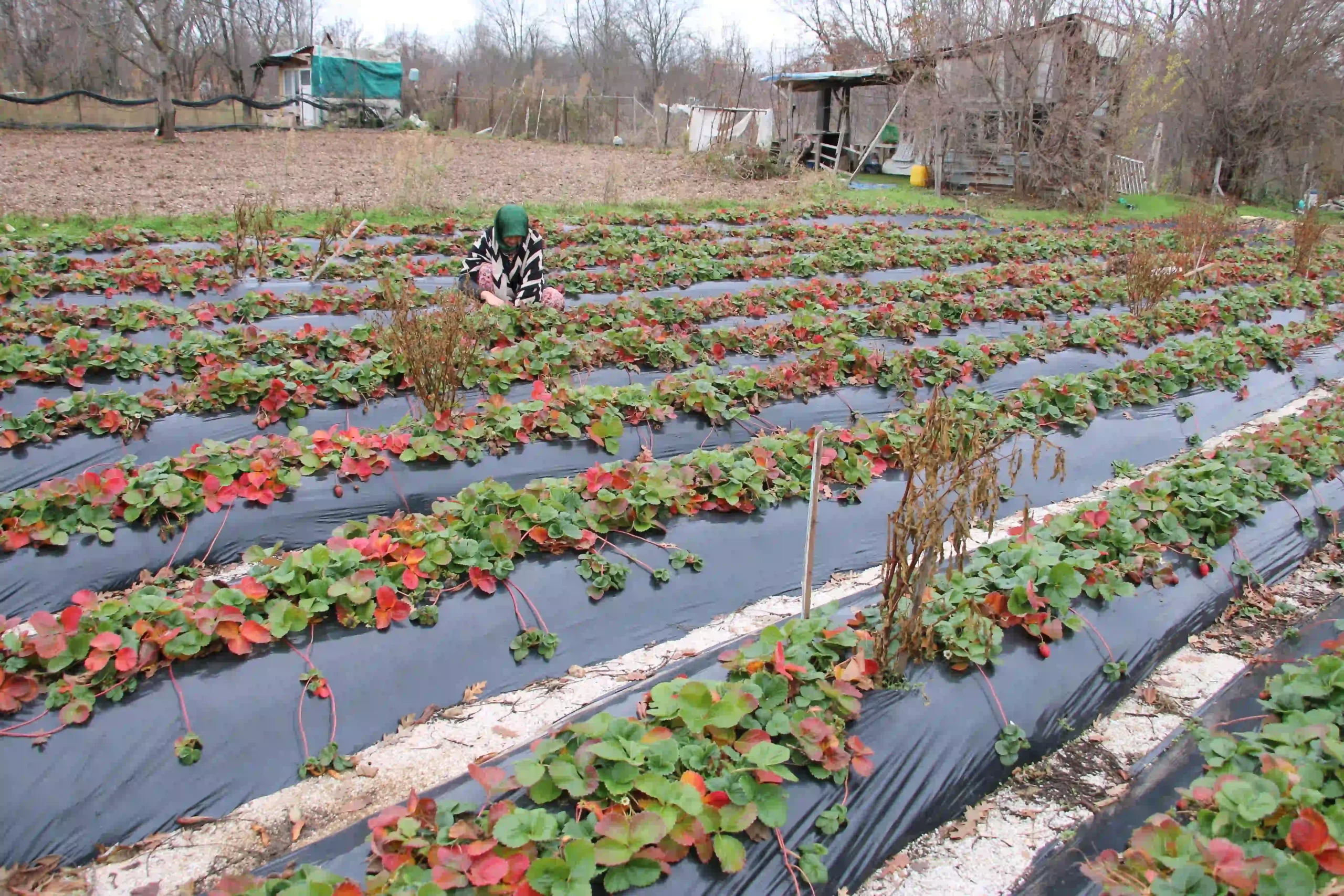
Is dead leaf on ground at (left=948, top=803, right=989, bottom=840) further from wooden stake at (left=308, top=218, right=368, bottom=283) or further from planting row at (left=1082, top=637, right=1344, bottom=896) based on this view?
wooden stake at (left=308, top=218, right=368, bottom=283)

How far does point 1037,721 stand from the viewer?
2547 millimetres

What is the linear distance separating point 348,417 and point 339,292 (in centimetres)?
223

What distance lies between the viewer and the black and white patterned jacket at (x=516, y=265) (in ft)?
20.6

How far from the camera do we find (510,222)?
6.03m

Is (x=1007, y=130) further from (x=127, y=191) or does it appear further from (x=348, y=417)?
(x=348, y=417)

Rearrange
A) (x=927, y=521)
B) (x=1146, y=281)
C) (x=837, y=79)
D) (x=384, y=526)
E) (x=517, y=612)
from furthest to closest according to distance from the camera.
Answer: (x=837, y=79)
(x=1146, y=281)
(x=384, y=526)
(x=517, y=612)
(x=927, y=521)

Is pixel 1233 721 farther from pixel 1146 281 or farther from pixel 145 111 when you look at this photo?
pixel 145 111

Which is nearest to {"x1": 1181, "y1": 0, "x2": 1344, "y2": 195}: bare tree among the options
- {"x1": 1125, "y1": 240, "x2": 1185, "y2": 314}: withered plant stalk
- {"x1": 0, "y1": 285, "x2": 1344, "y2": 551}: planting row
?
{"x1": 1125, "y1": 240, "x2": 1185, "y2": 314}: withered plant stalk

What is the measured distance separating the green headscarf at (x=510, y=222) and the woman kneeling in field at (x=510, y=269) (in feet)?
0.04

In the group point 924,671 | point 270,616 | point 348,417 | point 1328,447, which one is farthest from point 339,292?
point 1328,447

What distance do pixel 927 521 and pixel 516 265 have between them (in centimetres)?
458

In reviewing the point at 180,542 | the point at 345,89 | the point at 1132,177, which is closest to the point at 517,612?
the point at 180,542

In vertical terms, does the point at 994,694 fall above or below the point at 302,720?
above

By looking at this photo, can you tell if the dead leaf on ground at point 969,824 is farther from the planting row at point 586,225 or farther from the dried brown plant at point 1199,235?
the dried brown plant at point 1199,235
